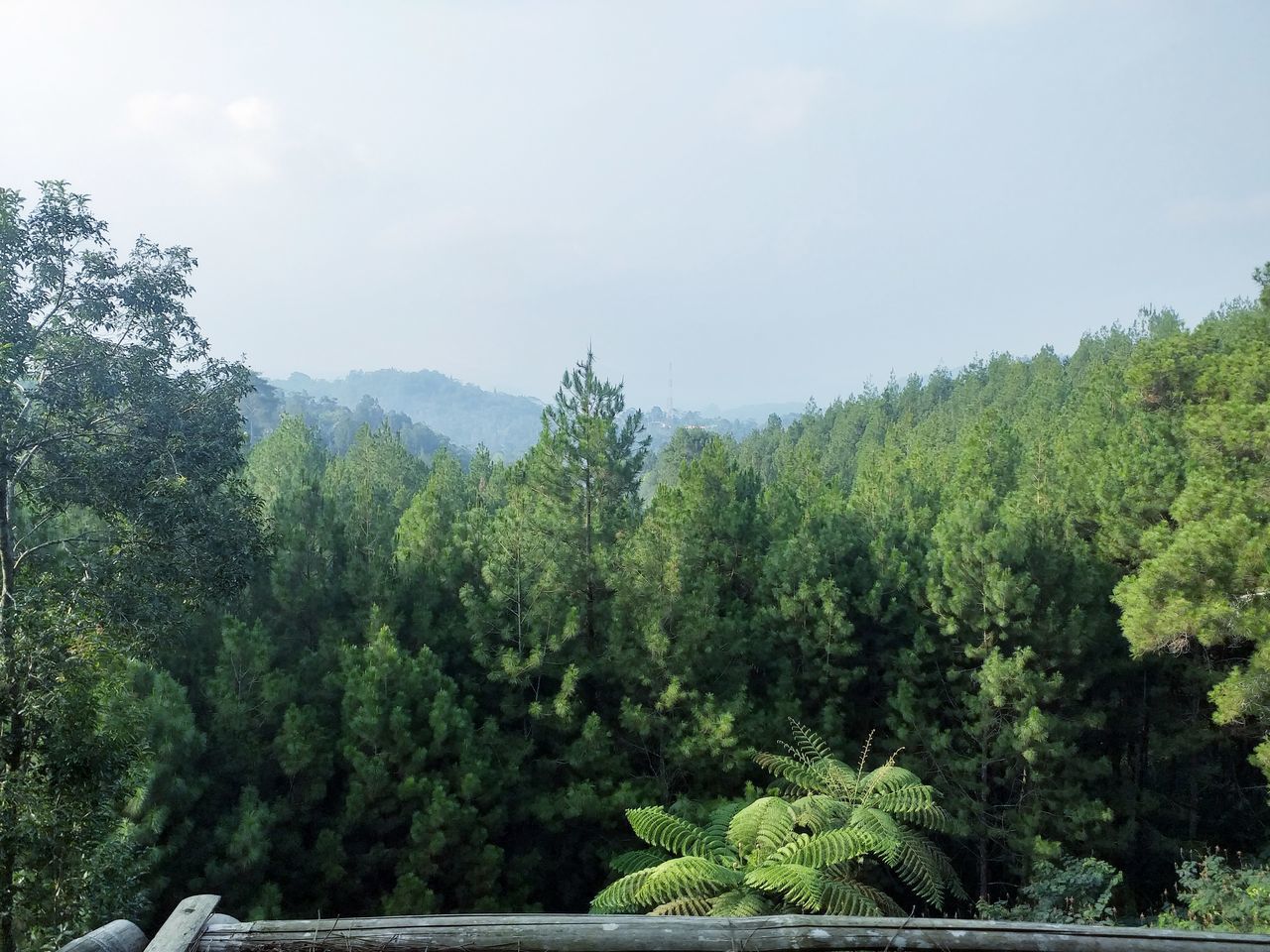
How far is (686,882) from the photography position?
658 centimetres

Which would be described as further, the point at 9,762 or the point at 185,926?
the point at 9,762

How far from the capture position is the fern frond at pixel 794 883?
6047 millimetres

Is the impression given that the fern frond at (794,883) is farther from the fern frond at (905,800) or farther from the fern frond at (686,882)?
the fern frond at (905,800)

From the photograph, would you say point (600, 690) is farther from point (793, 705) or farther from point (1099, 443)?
point (1099, 443)

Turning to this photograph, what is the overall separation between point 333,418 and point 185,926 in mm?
125470

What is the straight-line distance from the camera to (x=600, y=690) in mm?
13055

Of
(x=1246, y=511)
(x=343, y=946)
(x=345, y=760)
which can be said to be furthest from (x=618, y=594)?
(x=343, y=946)

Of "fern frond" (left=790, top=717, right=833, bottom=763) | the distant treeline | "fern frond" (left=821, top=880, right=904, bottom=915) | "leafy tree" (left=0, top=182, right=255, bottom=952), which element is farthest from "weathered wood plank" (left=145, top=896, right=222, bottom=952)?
"fern frond" (left=790, top=717, right=833, bottom=763)

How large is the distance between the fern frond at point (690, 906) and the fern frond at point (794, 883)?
388 millimetres

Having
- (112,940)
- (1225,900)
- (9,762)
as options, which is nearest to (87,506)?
(9,762)

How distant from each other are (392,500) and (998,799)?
1677 centimetres

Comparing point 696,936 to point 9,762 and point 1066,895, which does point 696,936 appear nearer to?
point 9,762

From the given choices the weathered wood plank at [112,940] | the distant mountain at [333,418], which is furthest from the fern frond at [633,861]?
the distant mountain at [333,418]

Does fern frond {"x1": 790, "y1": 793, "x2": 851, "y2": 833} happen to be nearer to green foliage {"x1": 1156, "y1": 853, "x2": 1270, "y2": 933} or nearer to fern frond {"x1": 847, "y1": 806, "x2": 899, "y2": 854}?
fern frond {"x1": 847, "y1": 806, "x2": 899, "y2": 854}
